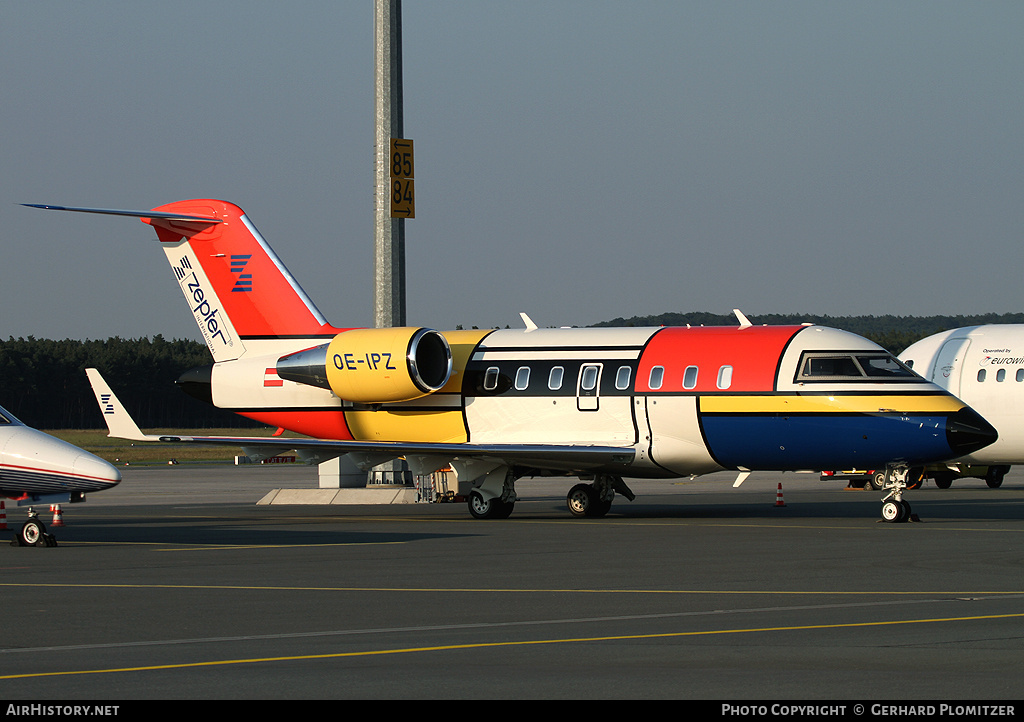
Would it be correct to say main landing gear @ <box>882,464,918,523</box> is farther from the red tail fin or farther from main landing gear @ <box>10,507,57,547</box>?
main landing gear @ <box>10,507,57,547</box>

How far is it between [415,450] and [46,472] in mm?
7921

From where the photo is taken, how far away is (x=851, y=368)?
2489 cm

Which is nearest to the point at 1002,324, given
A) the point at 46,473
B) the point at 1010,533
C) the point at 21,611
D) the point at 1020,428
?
the point at 1020,428

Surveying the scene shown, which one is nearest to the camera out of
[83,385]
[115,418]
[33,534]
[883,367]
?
[33,534]

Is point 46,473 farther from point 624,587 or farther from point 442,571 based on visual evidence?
Answer: point 624,587

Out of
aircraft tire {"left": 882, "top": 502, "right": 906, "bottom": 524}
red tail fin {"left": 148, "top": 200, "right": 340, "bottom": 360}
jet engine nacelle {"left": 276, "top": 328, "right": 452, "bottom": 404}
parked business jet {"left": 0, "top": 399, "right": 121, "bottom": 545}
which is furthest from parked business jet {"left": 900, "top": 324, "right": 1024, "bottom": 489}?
parked business jet {"left": 0, "top": 399, "right": 121, "bottom": 545}

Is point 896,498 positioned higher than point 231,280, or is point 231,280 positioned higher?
point 231,280

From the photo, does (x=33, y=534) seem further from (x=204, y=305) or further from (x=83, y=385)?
(x=83, y=385)

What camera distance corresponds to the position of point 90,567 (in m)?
17.9

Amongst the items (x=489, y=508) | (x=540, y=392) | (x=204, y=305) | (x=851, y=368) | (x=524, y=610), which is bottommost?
(x=489, y=508)

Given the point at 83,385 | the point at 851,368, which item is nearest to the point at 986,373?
the point at 851,368

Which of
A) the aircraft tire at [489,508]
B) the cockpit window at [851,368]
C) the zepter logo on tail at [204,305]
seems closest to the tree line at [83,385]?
the zepter logo on tail at [204,305]

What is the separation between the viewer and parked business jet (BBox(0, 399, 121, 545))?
20234 millimetres

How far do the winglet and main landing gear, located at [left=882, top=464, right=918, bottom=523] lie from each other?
1326 cm
